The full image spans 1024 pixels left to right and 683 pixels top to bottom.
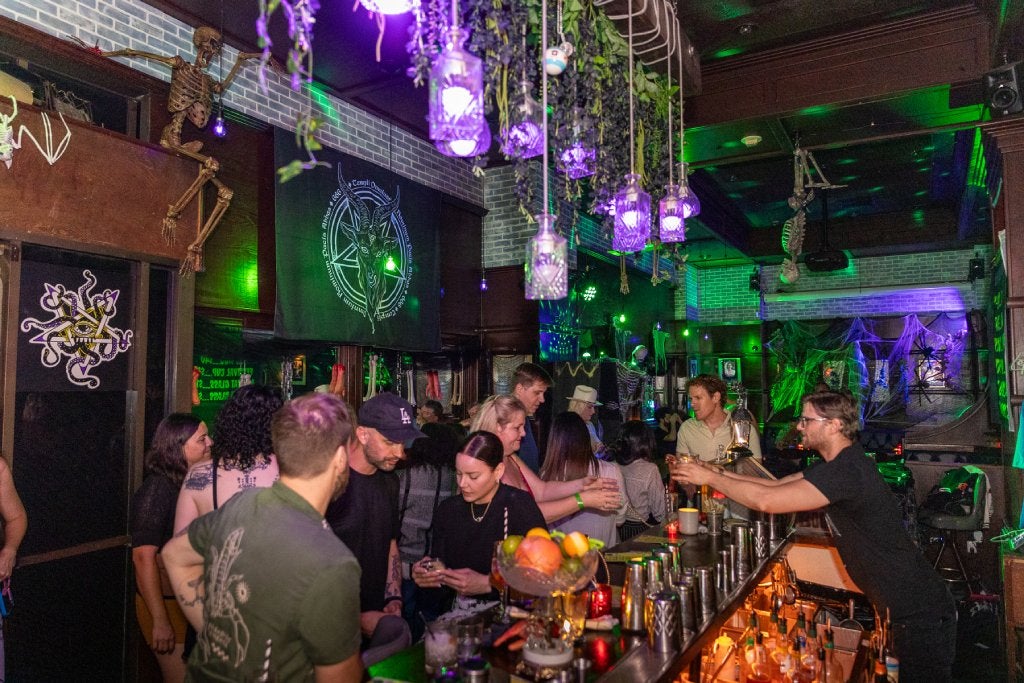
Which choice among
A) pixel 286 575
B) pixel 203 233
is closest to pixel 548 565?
pixel 286 575

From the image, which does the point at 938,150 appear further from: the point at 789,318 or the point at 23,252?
the point at 23,252

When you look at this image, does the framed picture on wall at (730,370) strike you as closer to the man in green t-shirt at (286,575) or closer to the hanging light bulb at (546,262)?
the hanging light bulb at (546,262)

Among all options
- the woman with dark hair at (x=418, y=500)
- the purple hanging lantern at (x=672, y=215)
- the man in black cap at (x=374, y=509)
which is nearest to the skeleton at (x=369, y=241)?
the woman with dark hair at (x=418, y=500)

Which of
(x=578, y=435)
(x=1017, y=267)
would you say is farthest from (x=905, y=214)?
(x=578, y=435)

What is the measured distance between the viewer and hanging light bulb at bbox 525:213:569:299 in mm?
2443

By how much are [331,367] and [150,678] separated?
97.9 inches

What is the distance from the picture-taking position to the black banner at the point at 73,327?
11.1 feet

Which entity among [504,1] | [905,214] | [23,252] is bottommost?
[23,252]

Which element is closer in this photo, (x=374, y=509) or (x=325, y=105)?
(x=374, y=509)

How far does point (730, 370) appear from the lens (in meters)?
12.9

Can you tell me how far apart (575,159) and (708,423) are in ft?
9.38

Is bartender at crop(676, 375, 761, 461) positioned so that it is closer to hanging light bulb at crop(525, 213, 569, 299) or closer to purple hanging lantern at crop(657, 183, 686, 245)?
purple hanging lantern at crop(657, 183, 686, 245)

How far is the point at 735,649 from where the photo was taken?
2.89m

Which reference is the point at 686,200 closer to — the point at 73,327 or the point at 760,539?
the point at 760,539
